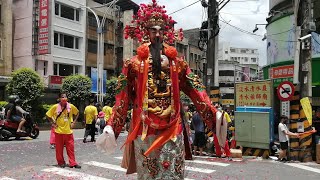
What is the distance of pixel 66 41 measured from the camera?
35.4 m

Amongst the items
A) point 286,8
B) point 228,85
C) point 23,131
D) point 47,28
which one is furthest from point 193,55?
point 23,131

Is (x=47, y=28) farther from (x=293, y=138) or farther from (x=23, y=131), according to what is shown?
(x=293, y=138)

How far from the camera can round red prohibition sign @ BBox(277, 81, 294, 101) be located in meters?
11.7

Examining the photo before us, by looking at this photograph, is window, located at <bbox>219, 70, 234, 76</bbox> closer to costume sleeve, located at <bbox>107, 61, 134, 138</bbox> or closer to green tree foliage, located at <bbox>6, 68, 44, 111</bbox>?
green tree foliage, located at <bbox>6, 68, 44, 111</bbox>

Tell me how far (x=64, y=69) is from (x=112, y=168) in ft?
90.3

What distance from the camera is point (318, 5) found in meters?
18.7

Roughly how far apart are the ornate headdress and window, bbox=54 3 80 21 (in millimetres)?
31287

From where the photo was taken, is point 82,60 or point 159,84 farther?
point 82,60

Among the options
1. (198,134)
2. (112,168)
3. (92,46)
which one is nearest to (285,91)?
(198,134)

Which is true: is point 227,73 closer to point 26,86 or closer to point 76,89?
point 76,89

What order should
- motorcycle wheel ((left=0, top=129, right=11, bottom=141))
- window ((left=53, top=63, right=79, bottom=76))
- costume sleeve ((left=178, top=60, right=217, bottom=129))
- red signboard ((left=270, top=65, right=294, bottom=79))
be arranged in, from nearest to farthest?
1. costume sleeve ((left=178, top=60, right=217, bottom=129))
2. motorcycle wheel ((left=0, top=129, right=11, bottom=141))
3. red signboard ((left=270, top=65, right=294, bottom=79))
4. window ((left=53, top=63, right=79, bottom=76))

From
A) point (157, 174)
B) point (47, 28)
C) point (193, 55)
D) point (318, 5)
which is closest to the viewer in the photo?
point (157, 174)

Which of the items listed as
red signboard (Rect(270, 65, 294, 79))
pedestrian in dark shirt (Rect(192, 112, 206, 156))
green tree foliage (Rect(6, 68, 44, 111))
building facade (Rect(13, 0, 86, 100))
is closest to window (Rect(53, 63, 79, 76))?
building facade (Rect(13, 0, 86, 100))

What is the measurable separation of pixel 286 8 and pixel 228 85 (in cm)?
5741
